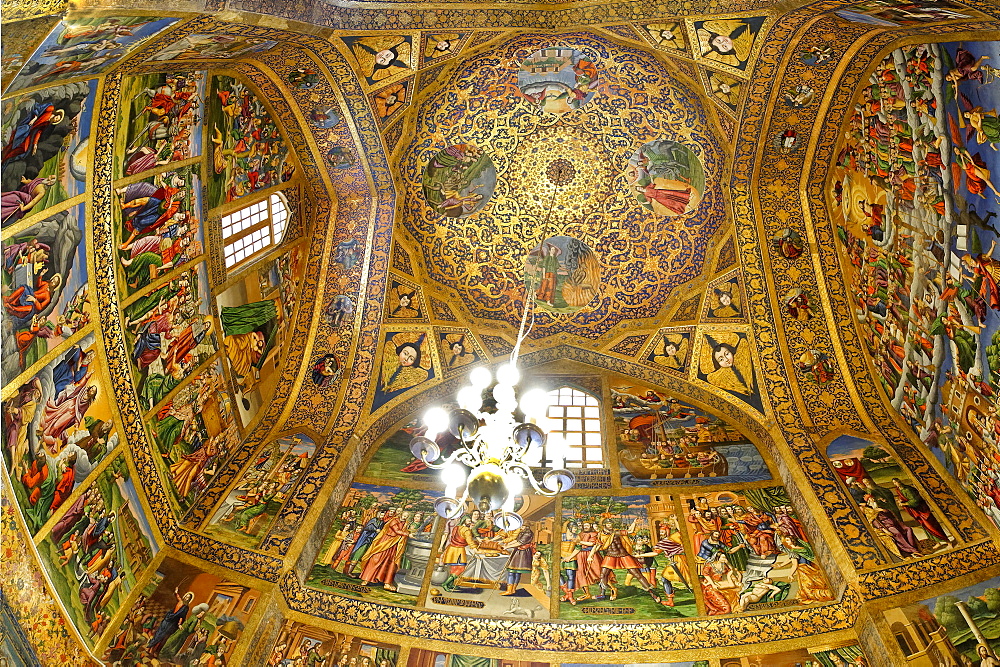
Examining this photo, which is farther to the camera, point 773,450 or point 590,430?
point 590,430

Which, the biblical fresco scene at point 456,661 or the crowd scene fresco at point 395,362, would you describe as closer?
the crowd scene fresco at point 395,362

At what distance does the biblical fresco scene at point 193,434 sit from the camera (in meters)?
9.88

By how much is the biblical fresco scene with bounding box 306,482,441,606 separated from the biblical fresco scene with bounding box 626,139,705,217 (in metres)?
5.58

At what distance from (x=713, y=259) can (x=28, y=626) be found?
388 inches

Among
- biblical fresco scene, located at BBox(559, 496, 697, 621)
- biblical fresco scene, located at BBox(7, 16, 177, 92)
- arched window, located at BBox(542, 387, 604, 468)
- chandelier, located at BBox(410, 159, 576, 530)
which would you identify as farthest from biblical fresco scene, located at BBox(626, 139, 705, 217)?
biblical fresco scene, located at BBox(7, 16, 177, 92)

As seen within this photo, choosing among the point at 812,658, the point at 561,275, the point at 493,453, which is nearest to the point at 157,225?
the point at 493,453

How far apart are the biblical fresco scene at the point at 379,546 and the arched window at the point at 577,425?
1.96m

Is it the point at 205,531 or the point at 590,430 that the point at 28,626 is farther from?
the point at 590,430

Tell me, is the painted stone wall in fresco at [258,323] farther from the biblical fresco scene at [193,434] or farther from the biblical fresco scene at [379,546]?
the biblical fresco scene at [379,546]

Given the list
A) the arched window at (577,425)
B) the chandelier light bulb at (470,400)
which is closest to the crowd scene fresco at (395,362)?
the arched window at (577,425)

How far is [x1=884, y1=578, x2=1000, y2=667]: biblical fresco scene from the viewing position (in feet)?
27.1

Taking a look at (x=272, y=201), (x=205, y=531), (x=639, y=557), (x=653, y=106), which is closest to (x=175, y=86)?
(x=272, y=201)

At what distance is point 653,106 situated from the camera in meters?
12.2

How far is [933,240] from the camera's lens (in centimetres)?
1002
